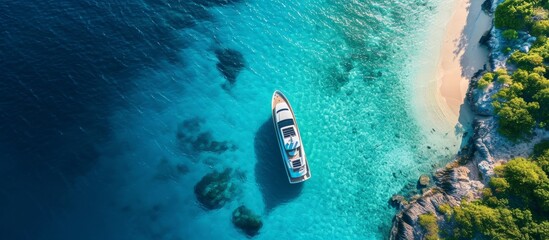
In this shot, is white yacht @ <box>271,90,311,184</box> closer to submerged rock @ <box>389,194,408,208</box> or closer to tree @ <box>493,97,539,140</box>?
submerged rock @ <box>389,194,408,208</box>

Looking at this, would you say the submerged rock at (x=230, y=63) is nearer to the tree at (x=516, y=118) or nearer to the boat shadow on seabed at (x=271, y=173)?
the boat shadow on seabed at (x=271, y=173)

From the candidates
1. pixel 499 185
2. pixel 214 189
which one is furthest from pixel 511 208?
pixel 214 189

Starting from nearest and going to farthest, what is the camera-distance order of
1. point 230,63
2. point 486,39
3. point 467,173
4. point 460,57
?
point 467,173 → point 486,39 → point 460,57 → point 230,63

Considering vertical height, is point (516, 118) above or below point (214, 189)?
above

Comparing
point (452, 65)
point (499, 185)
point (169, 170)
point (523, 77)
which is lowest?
point (169, 170)

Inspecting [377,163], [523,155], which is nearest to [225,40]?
[377,163]

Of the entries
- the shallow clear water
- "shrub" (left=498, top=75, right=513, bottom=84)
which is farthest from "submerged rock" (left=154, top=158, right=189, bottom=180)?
"shrub" (left=498, top=75, right=513, bottom=84)

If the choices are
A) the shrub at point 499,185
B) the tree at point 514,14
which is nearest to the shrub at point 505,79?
the tree at point 514,14

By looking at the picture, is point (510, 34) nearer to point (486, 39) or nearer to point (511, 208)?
point (486, 39)
